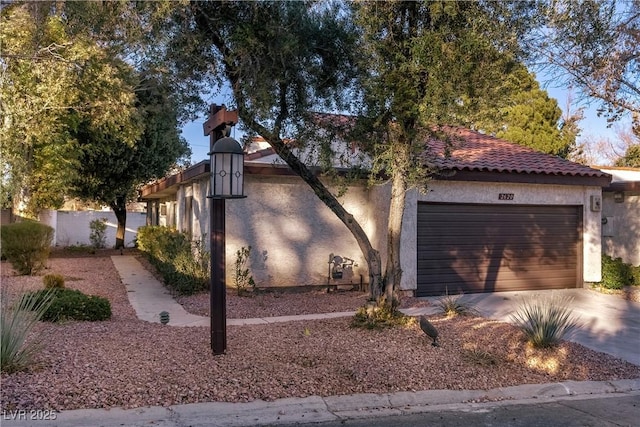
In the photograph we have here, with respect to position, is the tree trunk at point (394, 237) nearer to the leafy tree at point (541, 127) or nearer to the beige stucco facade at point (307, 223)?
the beige stucco facade at point (307, 223)

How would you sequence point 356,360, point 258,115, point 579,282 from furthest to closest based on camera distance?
1. point 579,282
2. point 258,115
3. point 356,360

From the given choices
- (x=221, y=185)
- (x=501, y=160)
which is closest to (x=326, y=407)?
(x=221, y=185)

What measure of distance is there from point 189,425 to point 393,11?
240 inches

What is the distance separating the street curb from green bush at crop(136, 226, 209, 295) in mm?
6628

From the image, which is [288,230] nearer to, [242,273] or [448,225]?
[242,273]

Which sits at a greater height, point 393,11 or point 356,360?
point 393,11

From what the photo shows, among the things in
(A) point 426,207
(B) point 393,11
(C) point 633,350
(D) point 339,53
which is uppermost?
(B) point 393,11

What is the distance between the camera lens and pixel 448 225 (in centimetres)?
1292

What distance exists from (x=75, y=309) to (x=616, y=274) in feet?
42.3

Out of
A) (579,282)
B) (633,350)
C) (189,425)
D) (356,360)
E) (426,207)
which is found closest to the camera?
(189,425)

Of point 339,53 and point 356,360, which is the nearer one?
point 356,360

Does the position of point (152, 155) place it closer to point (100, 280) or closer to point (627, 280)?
point (100, 280)

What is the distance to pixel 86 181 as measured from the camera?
20266 millimetres

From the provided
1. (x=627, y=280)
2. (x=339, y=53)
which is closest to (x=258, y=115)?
(x=339, y=53)
